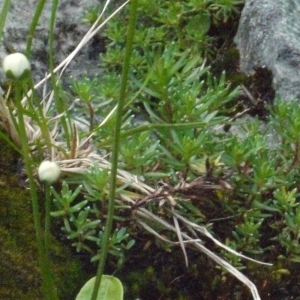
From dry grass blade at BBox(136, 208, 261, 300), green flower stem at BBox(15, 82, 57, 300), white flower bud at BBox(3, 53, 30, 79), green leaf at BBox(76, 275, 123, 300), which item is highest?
white flower bud at BBox(3, 53, 30, 79)

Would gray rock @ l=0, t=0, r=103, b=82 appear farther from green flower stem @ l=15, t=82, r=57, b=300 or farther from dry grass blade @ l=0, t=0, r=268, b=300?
green flower stem @ l=15, t=82, r=57, b=300

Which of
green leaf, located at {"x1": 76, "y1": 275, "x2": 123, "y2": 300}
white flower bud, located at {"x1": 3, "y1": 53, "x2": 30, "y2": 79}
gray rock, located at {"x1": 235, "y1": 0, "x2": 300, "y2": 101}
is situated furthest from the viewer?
gray rock, located at {"x1": 235, "y1": 0, "x2": 300, "y2": 101}

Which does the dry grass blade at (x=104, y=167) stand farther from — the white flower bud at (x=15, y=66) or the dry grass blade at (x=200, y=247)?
the white flower bud at (x=15, y=66)

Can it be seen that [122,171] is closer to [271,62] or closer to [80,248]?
[80,248]

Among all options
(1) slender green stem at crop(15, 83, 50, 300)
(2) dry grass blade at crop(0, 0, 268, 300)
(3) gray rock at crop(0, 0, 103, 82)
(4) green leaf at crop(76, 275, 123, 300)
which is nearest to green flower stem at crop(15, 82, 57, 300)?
(1) slender green stem at crop(15, 83, 50, 300)

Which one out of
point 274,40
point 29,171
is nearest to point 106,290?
point 29,171

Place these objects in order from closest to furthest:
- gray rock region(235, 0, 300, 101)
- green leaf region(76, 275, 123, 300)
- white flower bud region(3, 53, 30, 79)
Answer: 1. white flower bud region(3, 53, 30, 79)
2. green leaf region(76, 275, 123, 300)
3. gray rock region(235, 0, 300, 101)

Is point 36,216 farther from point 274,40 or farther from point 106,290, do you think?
point 274,40
